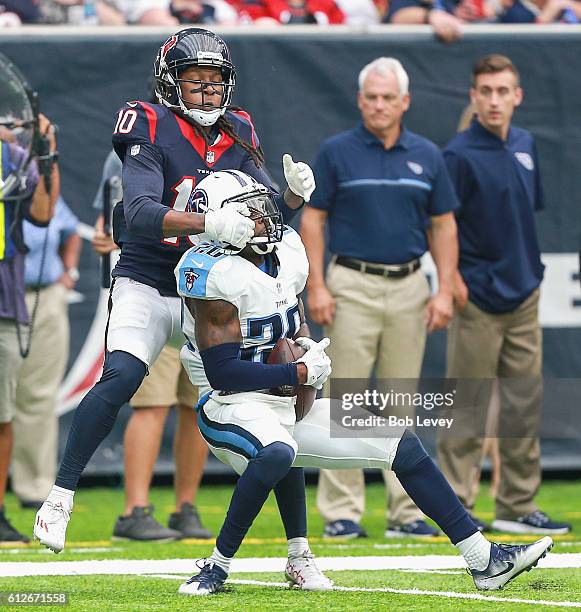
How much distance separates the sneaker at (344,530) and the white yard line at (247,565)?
74cm

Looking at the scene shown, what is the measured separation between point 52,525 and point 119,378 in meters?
0.52

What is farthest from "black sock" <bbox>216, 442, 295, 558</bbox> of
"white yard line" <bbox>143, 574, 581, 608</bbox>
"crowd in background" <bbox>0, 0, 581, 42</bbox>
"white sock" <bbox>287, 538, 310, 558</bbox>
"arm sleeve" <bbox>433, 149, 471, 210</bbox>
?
"crowd in background" <bbox>0, 0, 581, 42</bbox>

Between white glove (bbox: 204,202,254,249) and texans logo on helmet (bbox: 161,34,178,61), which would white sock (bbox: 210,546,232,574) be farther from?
texans logo on helmet (bbox: 161,34,178,61)

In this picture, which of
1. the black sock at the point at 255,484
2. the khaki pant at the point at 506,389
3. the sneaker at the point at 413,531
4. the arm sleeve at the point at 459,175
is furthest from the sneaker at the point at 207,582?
the arm sleeve at the point at 459,175

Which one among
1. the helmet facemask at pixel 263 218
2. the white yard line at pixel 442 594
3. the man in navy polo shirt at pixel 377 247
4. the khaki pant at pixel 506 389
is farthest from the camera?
the khaki pant at pixel 506 389

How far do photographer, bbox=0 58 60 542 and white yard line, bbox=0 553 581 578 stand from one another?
82 centimetres

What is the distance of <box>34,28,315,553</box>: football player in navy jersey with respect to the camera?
15.1 feet

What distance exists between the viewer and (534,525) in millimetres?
6590

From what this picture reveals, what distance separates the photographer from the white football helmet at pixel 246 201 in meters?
4.50

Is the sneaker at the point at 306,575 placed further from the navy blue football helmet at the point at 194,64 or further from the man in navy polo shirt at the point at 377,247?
the man in navy polo shirt at the point at 377,247

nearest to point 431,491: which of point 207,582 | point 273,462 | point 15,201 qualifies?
point 273,462

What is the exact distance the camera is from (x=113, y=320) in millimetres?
4816

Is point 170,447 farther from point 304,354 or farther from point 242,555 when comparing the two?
point 304,354

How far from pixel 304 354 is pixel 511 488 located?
8.29 ft
